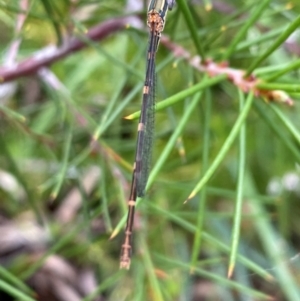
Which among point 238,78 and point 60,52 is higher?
point 60,52

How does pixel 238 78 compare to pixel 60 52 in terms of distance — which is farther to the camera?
pixel 60 52

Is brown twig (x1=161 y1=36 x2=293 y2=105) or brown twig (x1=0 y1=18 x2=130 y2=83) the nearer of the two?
brown twig (x1=161 y1=36 x2=293 y2=105)

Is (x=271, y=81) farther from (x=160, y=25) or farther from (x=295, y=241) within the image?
(x=295, y=241)

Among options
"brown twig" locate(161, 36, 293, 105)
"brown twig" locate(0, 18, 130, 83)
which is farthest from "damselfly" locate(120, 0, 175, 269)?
"brown twig" locate(0, 18, 130, 83)

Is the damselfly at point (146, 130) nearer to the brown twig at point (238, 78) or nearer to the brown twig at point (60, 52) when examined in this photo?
the brown twig at point (238, 78)

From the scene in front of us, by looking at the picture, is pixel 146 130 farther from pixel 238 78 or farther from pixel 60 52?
pixel 60 52

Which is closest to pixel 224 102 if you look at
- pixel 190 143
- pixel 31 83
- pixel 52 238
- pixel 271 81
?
pixel 190 143

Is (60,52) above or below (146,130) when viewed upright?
above

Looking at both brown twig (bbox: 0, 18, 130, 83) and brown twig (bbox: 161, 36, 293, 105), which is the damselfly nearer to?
brown twig (bbox: 161, 36, 293, 105)

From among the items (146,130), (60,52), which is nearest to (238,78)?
(146,130)

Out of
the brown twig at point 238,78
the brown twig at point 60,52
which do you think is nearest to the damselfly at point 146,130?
the brown twig at point 238,78
